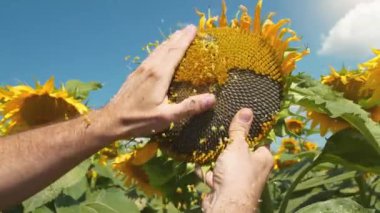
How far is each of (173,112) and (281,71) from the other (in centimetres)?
46

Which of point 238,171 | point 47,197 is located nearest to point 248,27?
point 238,171

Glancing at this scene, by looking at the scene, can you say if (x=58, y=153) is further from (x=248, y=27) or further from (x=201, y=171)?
(x=248, y=27)

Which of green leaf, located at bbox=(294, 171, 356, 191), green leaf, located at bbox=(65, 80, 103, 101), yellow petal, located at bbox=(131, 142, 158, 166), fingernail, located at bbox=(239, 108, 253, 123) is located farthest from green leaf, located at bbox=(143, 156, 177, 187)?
green leaf, located at bbox=(65, 80, 103, 101)

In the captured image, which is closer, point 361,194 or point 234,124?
point 234,124

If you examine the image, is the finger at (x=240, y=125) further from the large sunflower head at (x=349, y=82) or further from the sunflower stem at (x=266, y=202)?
the large sunflower head at (x=349, y=82)

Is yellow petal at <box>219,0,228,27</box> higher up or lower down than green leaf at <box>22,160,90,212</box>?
higher up

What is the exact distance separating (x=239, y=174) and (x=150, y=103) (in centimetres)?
36

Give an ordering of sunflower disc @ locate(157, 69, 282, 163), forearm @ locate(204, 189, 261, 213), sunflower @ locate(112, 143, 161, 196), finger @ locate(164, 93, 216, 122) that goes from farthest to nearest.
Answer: sunflower @ locate(112, 143, 161, 196)
sunflower disc @ locate(157, 69, 282, 163)
finger @ locate(164, 93, 216, 122)
forearm @ locate(204, 189, 261, 213)

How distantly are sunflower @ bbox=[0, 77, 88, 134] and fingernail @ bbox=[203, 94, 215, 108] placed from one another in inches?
75.8

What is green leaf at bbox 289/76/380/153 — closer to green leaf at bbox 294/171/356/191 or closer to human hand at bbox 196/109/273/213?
human hand at bbox 196/109/273/213

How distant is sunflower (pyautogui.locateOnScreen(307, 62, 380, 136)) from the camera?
12.3 feet

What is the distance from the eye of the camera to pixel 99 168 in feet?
15.9

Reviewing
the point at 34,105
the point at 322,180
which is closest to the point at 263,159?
the point at 322,180

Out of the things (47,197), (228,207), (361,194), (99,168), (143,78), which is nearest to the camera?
(228,207)
